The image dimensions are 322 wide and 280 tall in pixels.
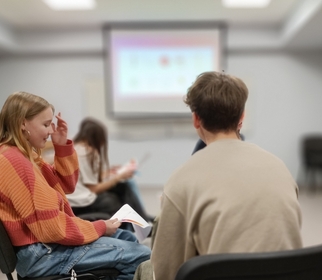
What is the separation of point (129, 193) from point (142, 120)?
2287mm

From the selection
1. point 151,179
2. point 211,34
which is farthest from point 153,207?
point 211,34

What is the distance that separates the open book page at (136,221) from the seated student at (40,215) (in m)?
0.05

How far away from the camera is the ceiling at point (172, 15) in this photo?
3.33 meters

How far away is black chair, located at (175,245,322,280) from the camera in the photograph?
69cm

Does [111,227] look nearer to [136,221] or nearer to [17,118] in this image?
[136,221]

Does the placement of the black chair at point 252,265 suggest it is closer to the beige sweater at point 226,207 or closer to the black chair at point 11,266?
the beige sweater at point 226,207

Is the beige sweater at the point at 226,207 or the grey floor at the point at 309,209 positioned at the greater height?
the beige sweater at the point at 226,207

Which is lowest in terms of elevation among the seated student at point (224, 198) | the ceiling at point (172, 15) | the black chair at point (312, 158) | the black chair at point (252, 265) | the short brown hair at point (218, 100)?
the black chair at point (312, 158)

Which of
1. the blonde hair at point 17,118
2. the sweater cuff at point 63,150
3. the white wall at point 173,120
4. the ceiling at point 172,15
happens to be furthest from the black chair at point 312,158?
the blonde hair at point 17,118

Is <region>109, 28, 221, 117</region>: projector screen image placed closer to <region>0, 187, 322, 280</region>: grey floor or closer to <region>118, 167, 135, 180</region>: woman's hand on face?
<region>0, 187, 322, 280</region>: grey floor

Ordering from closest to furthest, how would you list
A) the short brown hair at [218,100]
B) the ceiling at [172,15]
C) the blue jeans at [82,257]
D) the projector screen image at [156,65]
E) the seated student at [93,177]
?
the short brown hair at [218,100] < the blue jeans at [82,257] < the seated student at [93,177] < the ceiling at [172,15] < the projector screen image at [156,65]

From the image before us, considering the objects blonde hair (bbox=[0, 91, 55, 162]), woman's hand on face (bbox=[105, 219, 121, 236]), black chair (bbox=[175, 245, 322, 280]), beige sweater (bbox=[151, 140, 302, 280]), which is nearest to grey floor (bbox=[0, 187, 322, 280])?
woman's hand on face (bbox=[105, 219, 121, 236])

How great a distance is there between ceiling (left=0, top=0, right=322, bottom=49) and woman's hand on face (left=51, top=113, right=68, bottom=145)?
2.51 m

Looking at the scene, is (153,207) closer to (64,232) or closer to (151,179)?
(151,179)
